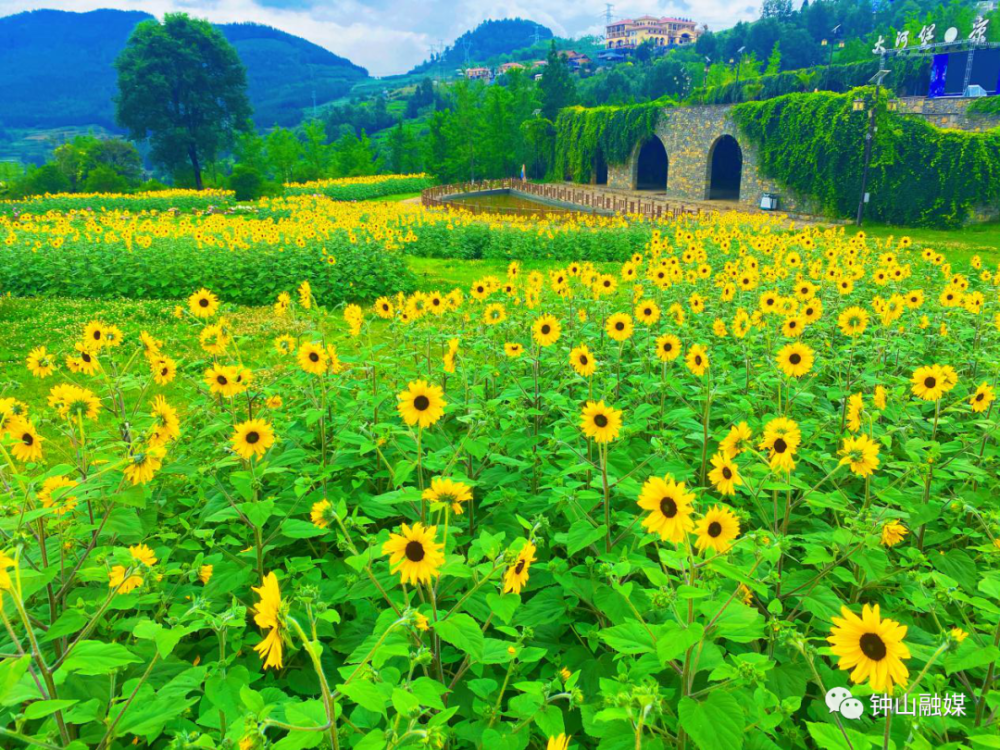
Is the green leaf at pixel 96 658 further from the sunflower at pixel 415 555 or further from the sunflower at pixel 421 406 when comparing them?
the sunflower at pixel 421 406

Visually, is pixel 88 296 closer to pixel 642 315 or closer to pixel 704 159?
pixel 642 315

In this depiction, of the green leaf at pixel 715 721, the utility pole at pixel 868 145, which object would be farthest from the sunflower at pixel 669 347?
the utility pole at pixel 868 145

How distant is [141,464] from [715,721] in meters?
1.83

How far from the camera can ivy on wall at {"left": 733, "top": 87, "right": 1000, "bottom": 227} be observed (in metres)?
20.9

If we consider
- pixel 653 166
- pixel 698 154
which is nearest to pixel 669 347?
pixel 698 154

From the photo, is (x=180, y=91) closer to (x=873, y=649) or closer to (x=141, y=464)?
(x=141, y=464)

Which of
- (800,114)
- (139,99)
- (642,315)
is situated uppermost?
(139,99)

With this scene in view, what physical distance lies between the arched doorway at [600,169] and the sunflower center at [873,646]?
140 ft

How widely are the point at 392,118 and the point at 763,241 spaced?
105794mm

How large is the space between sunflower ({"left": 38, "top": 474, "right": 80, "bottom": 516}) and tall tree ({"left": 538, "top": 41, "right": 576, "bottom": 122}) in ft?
161

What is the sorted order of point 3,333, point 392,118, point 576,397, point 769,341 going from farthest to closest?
1. point 392,118
2. point 3,333
3. point 769,341
4. point 576,397

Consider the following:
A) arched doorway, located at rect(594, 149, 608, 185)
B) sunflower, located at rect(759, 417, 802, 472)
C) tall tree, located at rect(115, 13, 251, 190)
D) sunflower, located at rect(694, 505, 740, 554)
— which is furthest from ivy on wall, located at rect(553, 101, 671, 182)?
sunflower, located at rect(694, 505, 740, 554)

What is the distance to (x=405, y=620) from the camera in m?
1.33

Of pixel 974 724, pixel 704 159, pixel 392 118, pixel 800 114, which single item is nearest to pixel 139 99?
pixel 704 159
